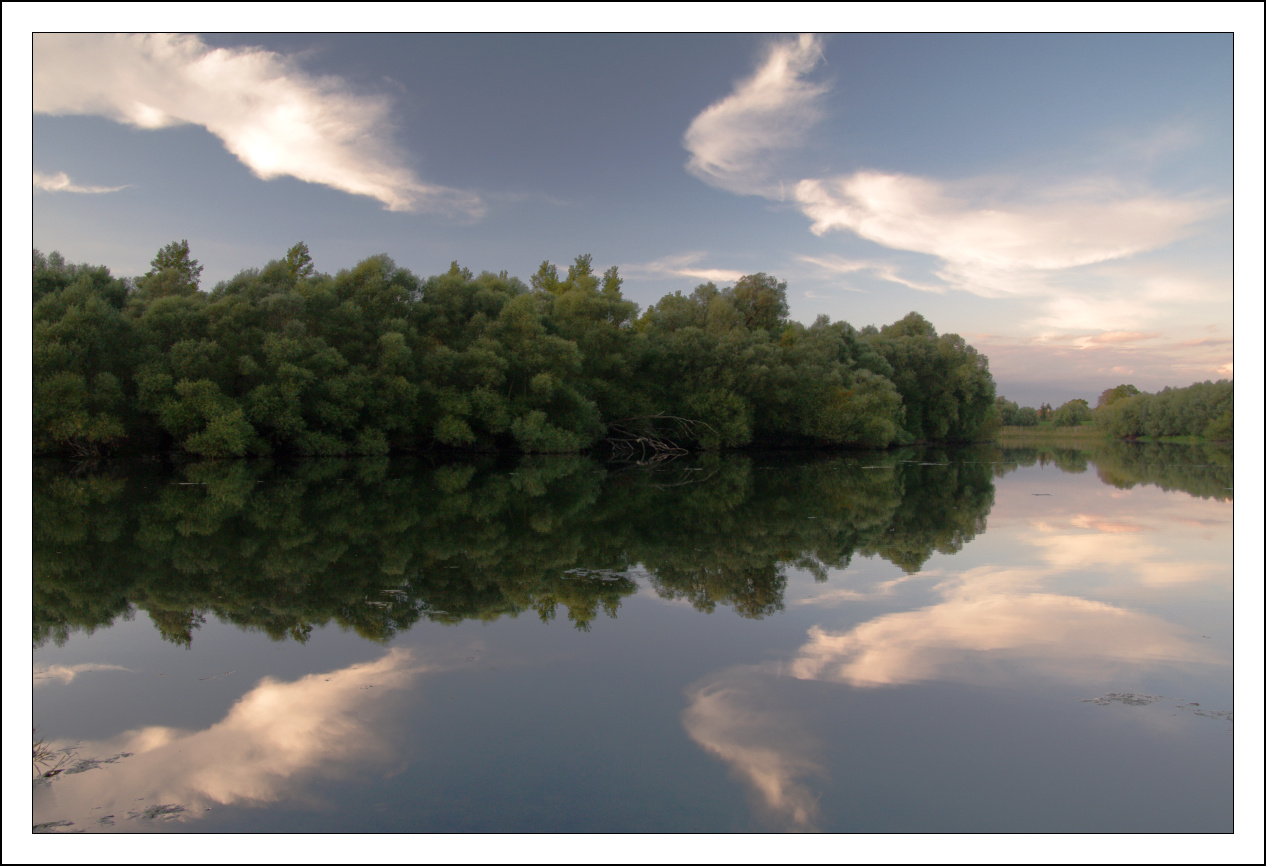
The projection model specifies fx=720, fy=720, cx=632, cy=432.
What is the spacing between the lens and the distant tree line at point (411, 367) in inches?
1146

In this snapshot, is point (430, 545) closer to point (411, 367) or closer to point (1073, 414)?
point (411, 367)

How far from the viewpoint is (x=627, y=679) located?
5.25 m

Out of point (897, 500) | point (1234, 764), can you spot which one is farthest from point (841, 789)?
point (897, 500)

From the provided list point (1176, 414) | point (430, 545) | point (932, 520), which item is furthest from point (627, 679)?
point (1176, 414)

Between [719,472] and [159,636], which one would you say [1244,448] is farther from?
[719,472]

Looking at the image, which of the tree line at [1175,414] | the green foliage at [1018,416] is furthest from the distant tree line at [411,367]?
the green foliage at [1018,416]

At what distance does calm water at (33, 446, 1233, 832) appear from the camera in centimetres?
360

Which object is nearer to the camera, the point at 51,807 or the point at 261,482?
the point at 51,807

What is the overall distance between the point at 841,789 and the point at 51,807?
3973 mm

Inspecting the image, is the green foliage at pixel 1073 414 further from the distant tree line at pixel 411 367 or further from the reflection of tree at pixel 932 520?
the reflection of tree at pixel 932 520

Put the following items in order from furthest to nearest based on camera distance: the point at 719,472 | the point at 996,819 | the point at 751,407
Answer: the point at 751,407 < the point at 719,472 < the point at 996,819

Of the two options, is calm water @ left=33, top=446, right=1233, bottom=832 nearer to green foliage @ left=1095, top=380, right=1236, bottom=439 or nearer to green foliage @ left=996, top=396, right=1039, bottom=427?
green foliage @ left=1095, top=380, right=1236, bottom=439

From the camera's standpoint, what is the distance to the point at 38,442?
28.2 meters

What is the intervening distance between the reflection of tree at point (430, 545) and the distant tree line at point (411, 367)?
33.4 feet
